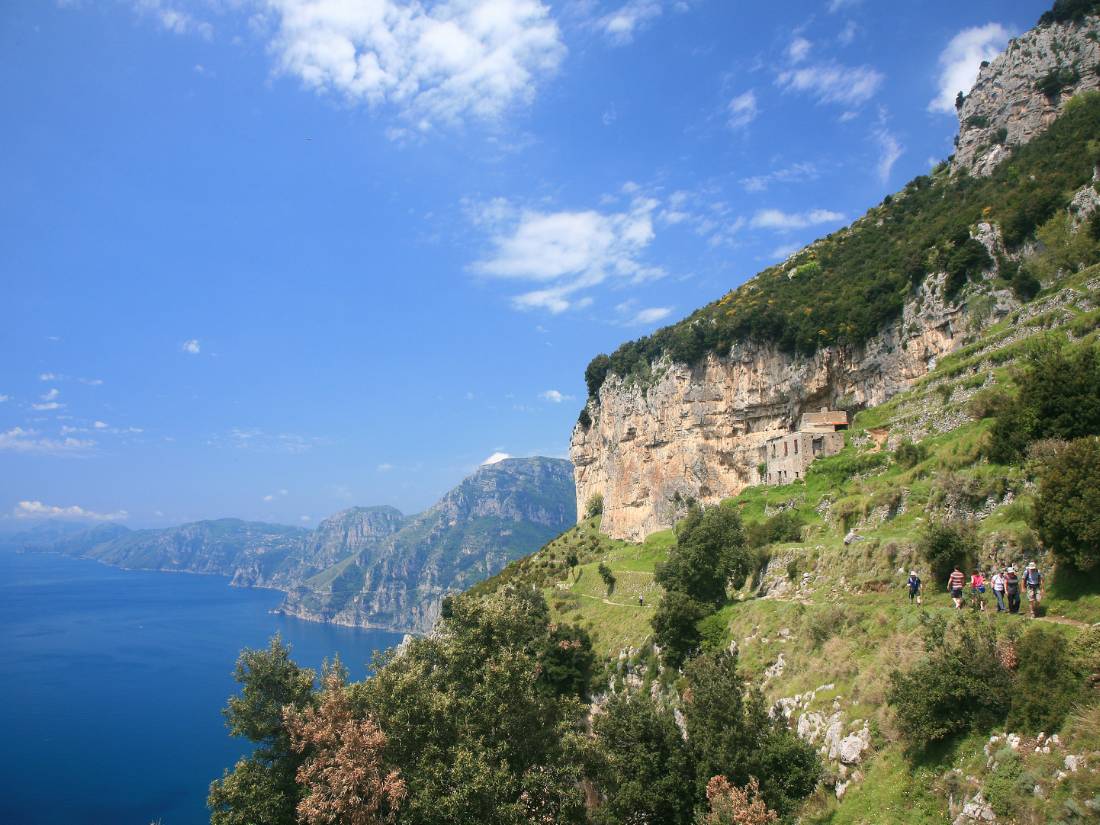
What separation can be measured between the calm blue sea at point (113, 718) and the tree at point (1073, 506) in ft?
124

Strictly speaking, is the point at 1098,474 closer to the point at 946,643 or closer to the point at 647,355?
the point at 946,643

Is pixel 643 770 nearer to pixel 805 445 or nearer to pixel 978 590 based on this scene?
pixel 978 590

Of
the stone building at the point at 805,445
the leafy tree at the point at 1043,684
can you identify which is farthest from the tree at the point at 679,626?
the stone building at the point at 805,445

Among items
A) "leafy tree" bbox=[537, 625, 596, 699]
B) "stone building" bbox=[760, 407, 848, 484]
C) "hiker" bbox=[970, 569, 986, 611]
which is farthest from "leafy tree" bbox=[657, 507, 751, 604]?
"hiker" bbox=[970, 569, 986, 611]

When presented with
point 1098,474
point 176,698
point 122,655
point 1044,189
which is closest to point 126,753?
point 176,698

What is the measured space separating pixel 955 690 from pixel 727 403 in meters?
56.1

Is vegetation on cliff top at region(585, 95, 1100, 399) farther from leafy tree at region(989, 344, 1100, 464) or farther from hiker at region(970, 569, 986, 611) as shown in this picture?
hiker at region(970, 569, 986, 611)

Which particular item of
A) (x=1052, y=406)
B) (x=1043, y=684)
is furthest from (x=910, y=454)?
(x=1043, y=684)

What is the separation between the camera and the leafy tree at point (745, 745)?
15.4 m

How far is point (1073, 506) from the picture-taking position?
43.6ft

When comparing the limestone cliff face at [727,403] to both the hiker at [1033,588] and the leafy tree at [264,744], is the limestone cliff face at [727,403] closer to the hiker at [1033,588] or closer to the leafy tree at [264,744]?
the hiker at [1033,588]

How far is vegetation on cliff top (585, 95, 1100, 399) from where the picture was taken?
44.7 metres

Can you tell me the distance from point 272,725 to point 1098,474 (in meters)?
25.1

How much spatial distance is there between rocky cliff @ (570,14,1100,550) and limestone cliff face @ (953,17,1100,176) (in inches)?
5.5
